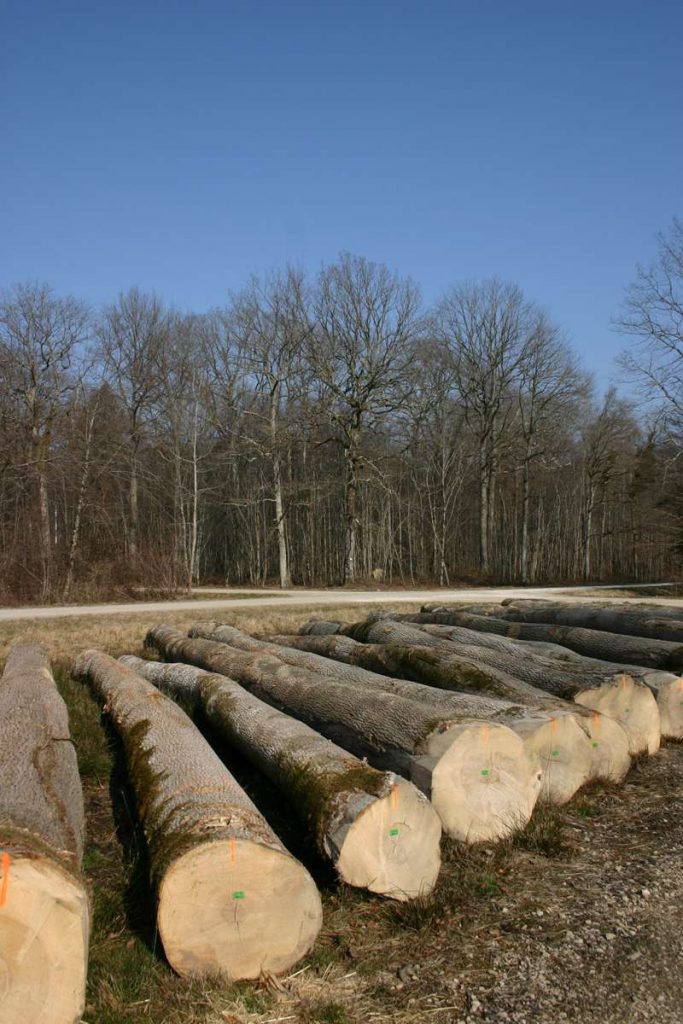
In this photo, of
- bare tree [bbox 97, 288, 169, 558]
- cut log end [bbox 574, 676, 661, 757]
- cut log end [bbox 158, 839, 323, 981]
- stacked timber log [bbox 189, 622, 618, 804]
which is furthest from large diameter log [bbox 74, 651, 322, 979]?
bare tree [bbox 97, 288, 169, 558]

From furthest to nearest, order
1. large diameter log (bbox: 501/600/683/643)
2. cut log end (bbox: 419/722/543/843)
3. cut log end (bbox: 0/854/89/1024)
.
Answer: large diameter log (bbox: 501/600/683/643), cut log end (bbox: 419/722/543/843), cut log end (bbox: 0/854/89/1024)

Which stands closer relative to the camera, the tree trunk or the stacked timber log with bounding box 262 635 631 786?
the stacked timber log with bounding box 262 635 631 786

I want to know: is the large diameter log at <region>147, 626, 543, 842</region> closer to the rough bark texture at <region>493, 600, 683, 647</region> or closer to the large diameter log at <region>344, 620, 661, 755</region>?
the large diameter log at <region>344, 620, 661, 755</region>

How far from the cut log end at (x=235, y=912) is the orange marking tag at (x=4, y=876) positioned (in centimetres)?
76

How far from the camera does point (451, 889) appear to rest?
433 cm

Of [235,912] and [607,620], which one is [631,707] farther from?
[235,912]

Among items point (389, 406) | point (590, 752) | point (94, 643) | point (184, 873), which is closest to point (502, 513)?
point (389, 406)

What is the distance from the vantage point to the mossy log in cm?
743

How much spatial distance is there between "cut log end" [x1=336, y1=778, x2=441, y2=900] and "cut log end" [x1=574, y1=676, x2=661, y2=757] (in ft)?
9.65

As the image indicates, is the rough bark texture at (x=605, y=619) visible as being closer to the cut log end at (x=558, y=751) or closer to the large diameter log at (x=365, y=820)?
the cut log end at (x=558, y=751)

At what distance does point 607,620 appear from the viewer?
10.8m

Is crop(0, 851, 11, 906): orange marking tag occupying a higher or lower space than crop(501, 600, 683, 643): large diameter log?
lower

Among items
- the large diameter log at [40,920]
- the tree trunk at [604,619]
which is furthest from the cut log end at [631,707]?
the large diameter log at [40,920]

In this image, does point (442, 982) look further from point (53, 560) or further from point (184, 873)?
point (53, 560)
